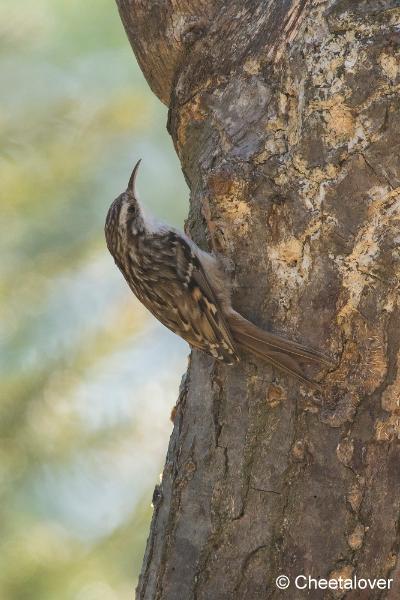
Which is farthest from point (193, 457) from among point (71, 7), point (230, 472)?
point (71, 7)

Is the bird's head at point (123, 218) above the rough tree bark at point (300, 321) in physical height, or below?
above

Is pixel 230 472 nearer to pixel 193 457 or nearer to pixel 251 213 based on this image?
pixel 193 457

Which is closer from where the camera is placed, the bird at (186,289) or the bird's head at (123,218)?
the bird at (186,289)

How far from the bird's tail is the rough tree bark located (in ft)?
0.10

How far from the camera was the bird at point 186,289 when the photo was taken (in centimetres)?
192

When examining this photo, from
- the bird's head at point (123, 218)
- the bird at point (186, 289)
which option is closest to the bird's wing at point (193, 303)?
the bird at point (186, 289)

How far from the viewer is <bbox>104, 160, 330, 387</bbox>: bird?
1.92 metres

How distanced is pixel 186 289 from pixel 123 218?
0.39m

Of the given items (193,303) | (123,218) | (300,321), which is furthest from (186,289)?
(300,321)

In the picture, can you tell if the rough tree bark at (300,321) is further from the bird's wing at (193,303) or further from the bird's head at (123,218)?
the bird's head at (123,218)

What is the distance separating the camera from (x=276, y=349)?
1875 mm

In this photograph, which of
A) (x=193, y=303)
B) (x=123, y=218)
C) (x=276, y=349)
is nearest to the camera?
(x=276, y=349)

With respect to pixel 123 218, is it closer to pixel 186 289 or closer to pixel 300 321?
pixel 186 289

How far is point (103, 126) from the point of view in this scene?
9.86 feet
